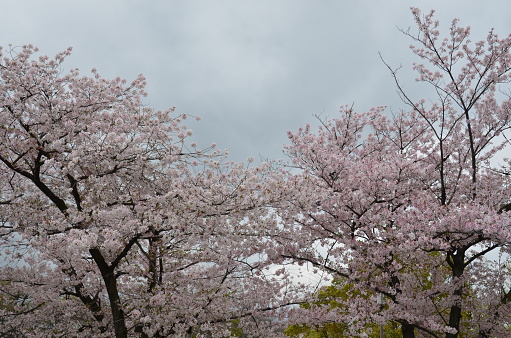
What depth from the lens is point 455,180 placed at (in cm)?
1338

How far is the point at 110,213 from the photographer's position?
25.7 feet

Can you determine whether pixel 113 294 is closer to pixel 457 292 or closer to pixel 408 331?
pixel 408 331

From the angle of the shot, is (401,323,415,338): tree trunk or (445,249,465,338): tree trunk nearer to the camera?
(445,249,465,338): tree trunk

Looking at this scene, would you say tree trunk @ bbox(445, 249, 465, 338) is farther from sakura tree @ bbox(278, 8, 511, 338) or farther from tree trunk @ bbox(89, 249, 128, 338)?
tree trunk @ bbox(89, 249, 128, 338)

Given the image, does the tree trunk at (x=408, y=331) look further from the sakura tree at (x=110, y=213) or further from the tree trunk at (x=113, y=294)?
A: the tree trunk at (x=113, y=294)

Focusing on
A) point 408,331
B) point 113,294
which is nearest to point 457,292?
point 408,331

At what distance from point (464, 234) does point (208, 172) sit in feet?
20.8

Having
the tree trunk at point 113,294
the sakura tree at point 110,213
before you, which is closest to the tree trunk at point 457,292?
the sakura tree at point 110,213

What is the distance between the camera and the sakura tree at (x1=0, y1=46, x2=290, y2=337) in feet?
26.9

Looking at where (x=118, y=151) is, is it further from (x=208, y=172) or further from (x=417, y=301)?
(x=417, y=301)

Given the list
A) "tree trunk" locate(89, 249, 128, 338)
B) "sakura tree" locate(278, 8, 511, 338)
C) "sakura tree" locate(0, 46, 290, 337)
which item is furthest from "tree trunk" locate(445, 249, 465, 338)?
"tree trunk" locate(89, 249, 128, 338)

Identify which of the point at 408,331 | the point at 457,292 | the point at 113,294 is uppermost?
the point at 113,294

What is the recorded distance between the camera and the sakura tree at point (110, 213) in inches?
322

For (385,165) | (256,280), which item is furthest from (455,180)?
(256,280)
